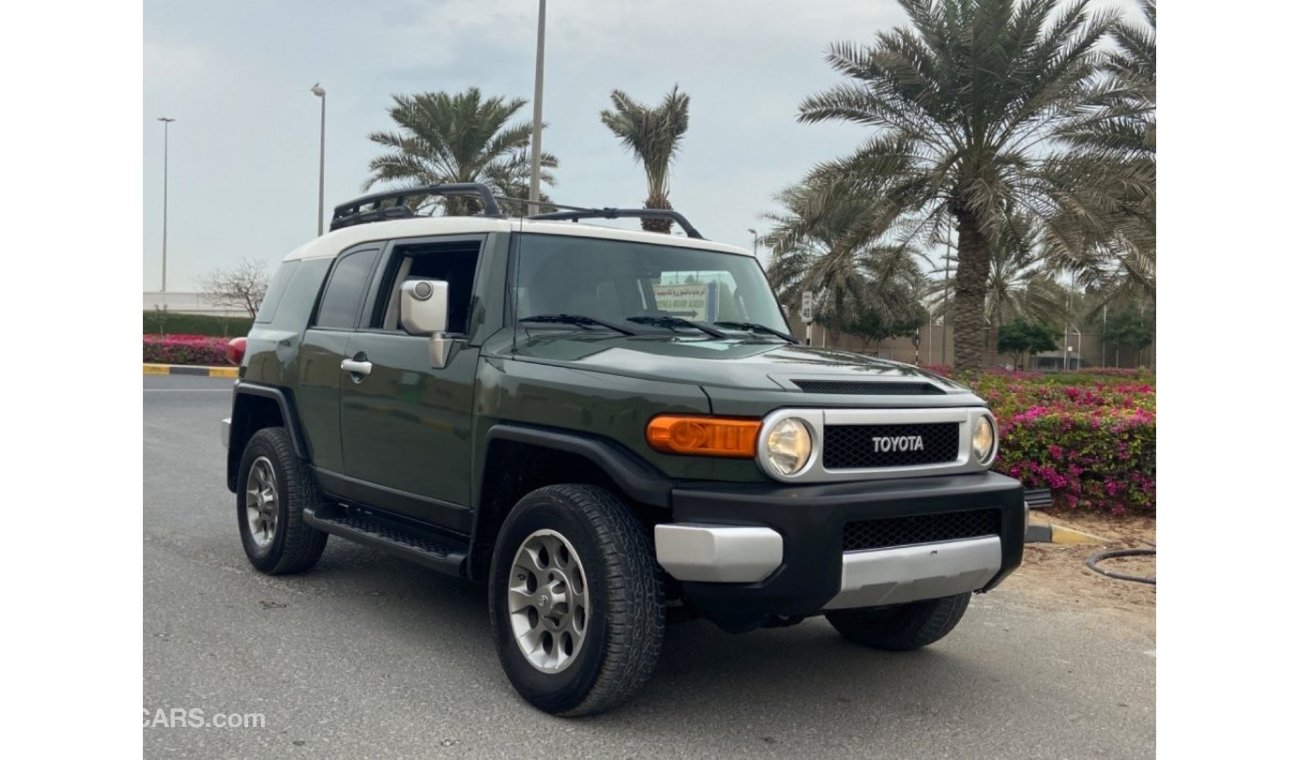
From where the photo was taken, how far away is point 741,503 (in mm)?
3807

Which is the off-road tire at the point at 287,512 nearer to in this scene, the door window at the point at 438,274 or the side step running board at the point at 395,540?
the side step running board at the point at 395,540

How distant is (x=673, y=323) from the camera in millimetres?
5129

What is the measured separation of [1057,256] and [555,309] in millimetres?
12712

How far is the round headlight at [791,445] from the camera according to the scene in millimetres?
3896

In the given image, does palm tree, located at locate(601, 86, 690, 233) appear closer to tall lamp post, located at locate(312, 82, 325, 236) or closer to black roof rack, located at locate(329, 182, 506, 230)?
tall lamp post, located at locate(312, 82, 325, 236)

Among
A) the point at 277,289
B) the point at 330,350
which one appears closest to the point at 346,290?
the point at 330,350

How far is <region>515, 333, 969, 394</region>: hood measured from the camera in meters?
4.06

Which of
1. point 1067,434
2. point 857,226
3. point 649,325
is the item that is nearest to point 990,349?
point 857,226

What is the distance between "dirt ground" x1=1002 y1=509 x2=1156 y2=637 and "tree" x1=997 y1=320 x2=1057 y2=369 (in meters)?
45.6

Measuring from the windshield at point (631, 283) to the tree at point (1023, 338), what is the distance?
49.2 meters

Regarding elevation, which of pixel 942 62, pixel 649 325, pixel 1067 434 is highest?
pixel 942 62

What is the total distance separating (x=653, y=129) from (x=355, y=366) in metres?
24.5

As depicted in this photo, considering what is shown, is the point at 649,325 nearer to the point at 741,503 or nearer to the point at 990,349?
the point at 741,503

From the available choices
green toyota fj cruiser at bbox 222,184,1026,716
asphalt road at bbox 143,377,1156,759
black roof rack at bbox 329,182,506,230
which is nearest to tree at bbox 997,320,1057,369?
black roof rack at bbox 329,182,506,230
